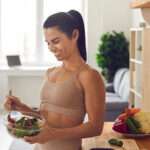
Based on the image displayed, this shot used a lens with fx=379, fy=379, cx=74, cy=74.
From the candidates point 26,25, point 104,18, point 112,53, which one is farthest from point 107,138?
point 26,25

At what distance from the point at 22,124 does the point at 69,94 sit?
184mm

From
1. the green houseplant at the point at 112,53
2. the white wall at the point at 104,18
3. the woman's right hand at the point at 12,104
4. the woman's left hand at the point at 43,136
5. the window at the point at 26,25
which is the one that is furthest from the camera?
the window at the point at 26,25

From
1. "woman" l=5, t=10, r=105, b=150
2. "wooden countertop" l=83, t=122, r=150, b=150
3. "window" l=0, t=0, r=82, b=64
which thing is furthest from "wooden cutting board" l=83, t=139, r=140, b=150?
"window" l=0, t=0, r=82, b=64

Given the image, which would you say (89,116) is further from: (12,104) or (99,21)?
(99,21)

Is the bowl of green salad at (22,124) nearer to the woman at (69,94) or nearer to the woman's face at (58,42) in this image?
the woman at (69,94)

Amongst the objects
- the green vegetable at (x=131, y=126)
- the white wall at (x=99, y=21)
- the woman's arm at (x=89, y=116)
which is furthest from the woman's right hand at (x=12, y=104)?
the white wall at (x=99, y=21)

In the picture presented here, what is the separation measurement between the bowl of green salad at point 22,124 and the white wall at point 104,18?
489 centimetres

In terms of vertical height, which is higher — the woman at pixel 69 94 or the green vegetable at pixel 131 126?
the woman at pixel 69 94

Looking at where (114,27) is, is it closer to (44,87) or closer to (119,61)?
(119,61)

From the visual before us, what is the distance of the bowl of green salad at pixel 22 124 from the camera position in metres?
1.20

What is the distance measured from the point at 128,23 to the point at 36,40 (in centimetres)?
156

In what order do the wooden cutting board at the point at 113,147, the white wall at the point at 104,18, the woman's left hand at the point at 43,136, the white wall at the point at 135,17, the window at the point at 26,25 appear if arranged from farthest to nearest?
the window at the point at 26,25, the white wall at the point at 104,18, the white wall at the point at 135,17, the wooden cutting board at the point at 113,147, the woman's left hand at the point at 43,136

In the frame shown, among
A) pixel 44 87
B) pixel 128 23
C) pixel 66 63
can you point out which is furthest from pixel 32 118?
pixel 128 23

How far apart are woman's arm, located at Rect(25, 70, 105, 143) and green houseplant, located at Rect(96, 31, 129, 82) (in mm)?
4659
